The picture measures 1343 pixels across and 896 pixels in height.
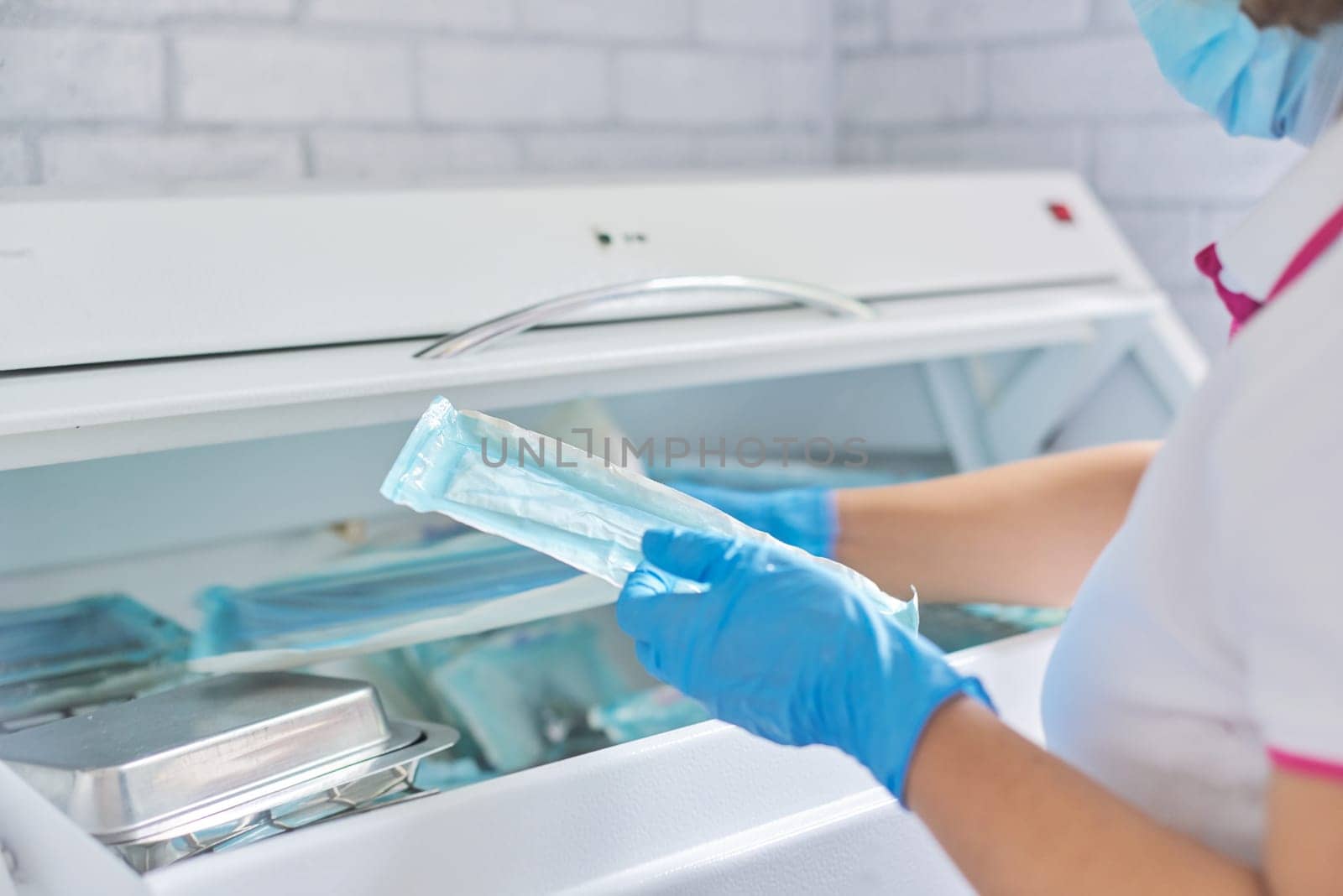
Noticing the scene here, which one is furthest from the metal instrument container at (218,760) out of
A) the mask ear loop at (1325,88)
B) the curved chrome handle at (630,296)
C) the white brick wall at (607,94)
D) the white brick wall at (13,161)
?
the white brick wall at (13,161)

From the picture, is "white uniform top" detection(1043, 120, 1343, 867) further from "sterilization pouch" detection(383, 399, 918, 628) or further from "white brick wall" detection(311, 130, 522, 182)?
"white brick wall" detection(311, 130, 522, 182)

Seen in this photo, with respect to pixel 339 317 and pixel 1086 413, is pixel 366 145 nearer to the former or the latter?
pixel 339 317

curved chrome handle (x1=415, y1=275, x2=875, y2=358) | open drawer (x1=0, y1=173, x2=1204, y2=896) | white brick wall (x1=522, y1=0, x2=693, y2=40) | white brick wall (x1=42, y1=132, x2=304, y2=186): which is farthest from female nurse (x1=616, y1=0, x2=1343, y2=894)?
white brick wall (x1=522, y1=0, x2=693, y2=40)

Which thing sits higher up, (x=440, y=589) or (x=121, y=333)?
(x=121, y=333)

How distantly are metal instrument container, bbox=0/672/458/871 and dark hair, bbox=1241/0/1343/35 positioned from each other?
71cm

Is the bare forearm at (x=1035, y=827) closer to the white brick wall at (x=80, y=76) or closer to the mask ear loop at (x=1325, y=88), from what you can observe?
the mask ear loop at (x=1325, y=88)

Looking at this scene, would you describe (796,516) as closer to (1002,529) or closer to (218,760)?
(1002,529)

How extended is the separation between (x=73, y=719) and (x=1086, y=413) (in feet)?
3.87

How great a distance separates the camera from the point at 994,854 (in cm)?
66

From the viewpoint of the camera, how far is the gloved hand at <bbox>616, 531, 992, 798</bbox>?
72 cm

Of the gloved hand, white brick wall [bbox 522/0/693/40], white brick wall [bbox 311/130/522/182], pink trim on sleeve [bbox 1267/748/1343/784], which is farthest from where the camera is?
white brick wall [bbox 522/0/693/40]

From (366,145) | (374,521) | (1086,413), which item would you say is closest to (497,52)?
(366,145)

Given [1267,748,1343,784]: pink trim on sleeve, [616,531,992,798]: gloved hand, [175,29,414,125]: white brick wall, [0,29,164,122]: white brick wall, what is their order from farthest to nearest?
1. [175,29,414,125]: white brick wall
2. [0,29,164,122]: white brick wall
3. [616,531,992,798]: gloved hand
4. [1267,748,1343,784]: pink trim on sleeve

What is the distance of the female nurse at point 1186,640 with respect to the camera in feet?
1.92
